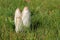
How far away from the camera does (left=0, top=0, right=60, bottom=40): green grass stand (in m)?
4.65

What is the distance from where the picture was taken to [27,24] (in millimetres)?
5035

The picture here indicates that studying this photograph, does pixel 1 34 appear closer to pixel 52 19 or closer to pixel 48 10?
pixel 52 19

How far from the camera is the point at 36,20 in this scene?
546 cm

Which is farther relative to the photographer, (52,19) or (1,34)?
(52,19)

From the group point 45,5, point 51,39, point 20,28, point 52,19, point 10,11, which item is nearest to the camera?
point 51,39

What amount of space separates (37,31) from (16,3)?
1616 millimetres

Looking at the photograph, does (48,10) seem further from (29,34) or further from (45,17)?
(29,34)

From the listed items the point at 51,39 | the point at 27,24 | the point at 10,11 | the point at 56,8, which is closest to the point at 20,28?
the point at 27,24

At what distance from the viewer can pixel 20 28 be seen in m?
4.88

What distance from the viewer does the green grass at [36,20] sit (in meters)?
4.65

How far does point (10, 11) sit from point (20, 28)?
109 centimetres

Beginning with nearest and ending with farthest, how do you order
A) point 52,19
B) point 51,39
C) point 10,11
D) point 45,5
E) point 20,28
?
point 51,39 < point 20,28 < point 52,19 < point 10,11 < point 45,5

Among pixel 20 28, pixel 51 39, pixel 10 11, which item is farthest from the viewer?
pixel 10 11

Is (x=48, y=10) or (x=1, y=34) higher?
(x=48, y=10)
